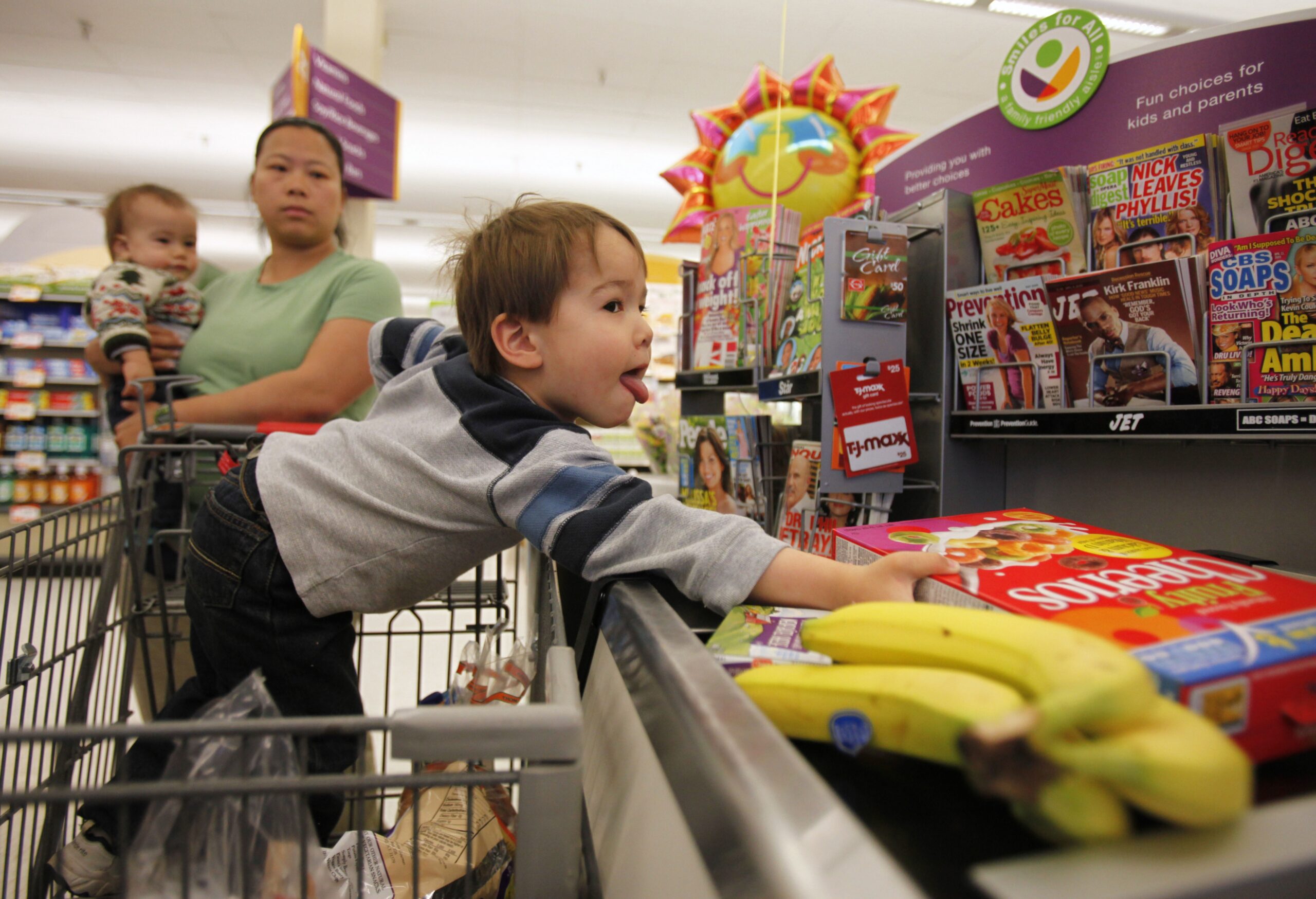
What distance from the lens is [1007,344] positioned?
4.23 ft

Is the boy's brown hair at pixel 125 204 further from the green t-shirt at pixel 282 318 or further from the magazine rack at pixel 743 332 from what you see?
the magazine rack at pixel 743 332

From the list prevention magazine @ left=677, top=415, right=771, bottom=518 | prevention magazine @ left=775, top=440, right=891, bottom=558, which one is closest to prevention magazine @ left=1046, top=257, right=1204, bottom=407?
prevention magazine @ left=775, top=440, right=891, bottom=558

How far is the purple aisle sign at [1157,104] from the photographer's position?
1061 mm

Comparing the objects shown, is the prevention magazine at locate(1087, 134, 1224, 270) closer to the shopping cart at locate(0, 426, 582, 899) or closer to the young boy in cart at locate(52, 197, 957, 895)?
the young boy in cart at locate(52, 197, 957, 895)

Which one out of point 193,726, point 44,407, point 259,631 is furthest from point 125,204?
point 44,407

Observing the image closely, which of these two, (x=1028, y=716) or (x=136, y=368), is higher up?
(x=136, y=368)

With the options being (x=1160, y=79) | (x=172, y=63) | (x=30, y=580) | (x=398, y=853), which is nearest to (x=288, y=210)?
(x=398, y=853)

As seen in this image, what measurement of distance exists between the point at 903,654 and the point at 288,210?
1874 millimetres

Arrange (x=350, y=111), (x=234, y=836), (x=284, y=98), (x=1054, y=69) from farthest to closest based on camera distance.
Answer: (x=350, y=111) → (x=284, y=98) → (x=1054, y=69) → (x=234, y=836)

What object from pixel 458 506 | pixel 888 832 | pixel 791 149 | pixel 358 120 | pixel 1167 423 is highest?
pixel 358 120

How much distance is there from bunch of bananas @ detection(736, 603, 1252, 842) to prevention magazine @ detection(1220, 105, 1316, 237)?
831 millimetres

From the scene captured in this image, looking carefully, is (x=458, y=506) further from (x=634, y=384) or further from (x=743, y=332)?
(x=743, y=332)

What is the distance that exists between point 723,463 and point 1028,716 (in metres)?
1.65

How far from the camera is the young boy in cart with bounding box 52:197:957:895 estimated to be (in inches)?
38.3
